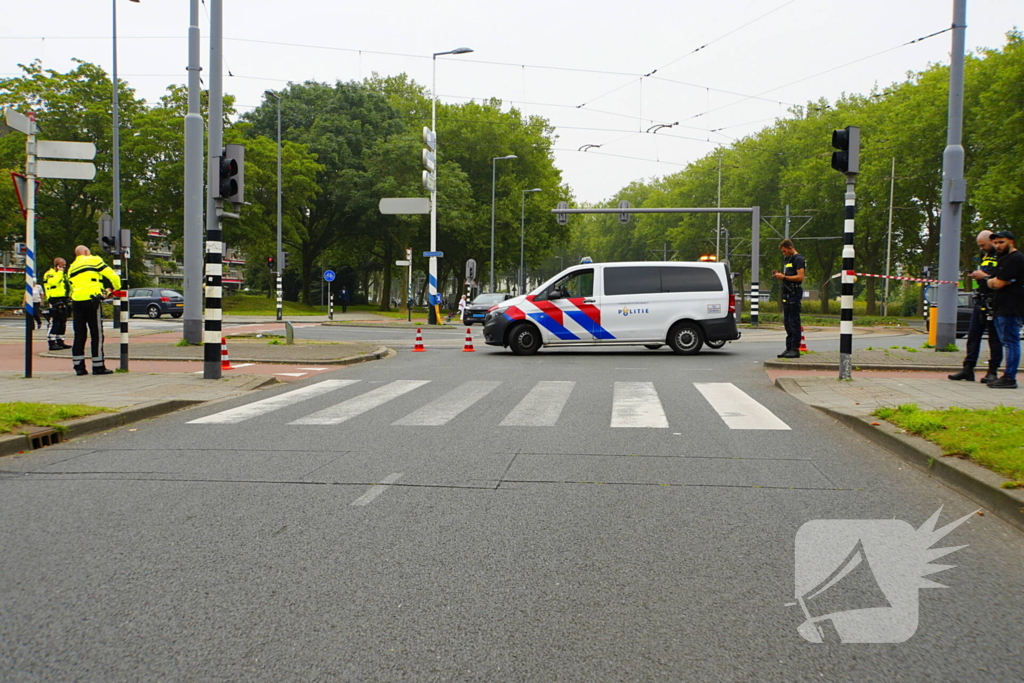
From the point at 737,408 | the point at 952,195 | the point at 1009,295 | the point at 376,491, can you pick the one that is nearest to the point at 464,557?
the point at 376,491

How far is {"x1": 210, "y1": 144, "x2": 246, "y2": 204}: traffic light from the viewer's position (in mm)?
12734

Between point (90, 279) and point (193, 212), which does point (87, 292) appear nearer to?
point (90, 279)

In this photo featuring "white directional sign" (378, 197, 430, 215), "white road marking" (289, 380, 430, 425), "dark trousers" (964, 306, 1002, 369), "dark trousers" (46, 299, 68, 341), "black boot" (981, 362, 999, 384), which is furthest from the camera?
"white directional sign" (378, 197, 430, 215)

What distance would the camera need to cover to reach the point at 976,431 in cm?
727

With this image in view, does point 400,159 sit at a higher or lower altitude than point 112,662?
higher

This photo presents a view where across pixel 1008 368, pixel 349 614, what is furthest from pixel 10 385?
pixel 1008 368

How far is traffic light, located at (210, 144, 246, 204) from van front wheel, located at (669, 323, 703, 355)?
31.0 ft

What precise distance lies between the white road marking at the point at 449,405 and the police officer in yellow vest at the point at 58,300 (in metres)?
8.13

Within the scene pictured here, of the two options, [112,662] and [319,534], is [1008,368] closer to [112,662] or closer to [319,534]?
[319,534]

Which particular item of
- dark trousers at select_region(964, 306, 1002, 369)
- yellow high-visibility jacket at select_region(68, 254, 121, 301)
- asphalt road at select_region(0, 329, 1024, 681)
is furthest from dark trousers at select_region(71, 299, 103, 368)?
dark trousers at select_region(964, 306, 1002, 369)

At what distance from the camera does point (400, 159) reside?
53469 mm

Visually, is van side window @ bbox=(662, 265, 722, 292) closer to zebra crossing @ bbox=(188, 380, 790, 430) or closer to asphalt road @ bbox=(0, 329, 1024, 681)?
zebra crossing @ bbox=(188, 380, 790, 430)

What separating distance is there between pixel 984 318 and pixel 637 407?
4.87 metres

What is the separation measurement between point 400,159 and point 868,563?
50999mm
